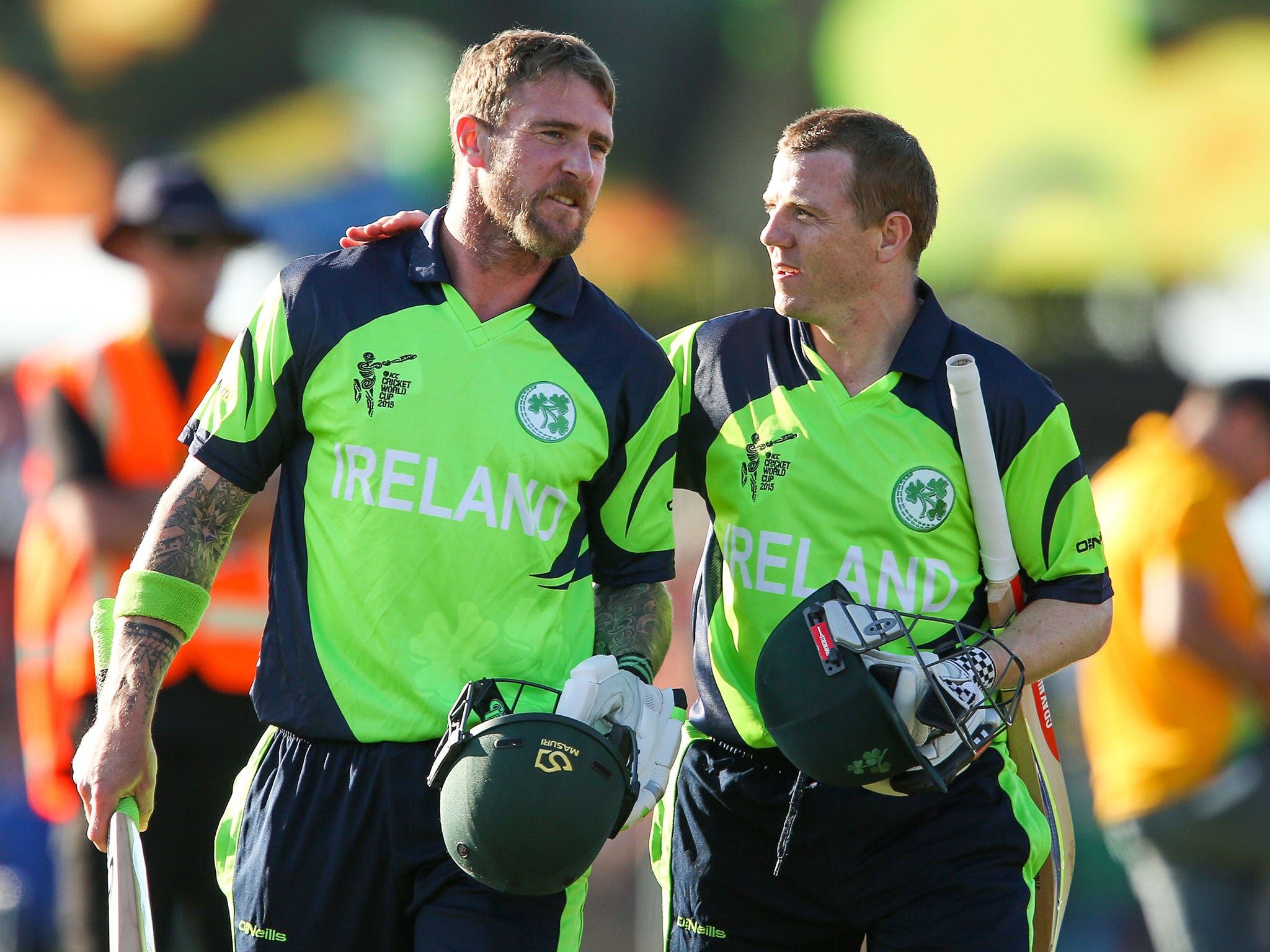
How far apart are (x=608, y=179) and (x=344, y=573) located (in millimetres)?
4531

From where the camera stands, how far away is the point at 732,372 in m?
3.59

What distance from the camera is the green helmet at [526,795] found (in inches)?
110

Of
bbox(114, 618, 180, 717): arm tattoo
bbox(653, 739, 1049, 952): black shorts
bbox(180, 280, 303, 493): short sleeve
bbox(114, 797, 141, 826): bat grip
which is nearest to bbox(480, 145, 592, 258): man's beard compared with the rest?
bbox(180, 280, 303, 493): short sleeve

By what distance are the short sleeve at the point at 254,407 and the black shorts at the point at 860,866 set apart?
Answer: 120 cm

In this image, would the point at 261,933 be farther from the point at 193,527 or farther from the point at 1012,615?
the point at 1012,615

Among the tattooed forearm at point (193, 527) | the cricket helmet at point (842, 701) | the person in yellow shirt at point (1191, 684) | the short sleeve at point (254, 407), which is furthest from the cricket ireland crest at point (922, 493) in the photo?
the person in yellow shirt at point (1191, 684)

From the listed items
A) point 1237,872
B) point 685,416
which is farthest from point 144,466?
point 1237,872

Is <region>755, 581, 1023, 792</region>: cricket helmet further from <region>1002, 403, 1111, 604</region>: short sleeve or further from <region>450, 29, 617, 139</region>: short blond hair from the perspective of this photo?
<region>450, 29, 617, 139</region>: short blond hair

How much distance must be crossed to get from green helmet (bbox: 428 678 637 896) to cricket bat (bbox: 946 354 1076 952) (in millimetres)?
975

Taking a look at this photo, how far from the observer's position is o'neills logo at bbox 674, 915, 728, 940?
3445 mm

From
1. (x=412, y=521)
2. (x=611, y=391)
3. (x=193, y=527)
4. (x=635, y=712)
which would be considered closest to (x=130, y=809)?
(x=193, y=527)

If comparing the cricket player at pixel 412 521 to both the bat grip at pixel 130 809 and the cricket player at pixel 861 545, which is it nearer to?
the bat grip at pixel 130 809

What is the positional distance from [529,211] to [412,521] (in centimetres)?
66

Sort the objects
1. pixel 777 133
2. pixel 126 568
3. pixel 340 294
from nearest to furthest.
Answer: pixel 340 294 → pixel 126 568 → pixel 777 133
